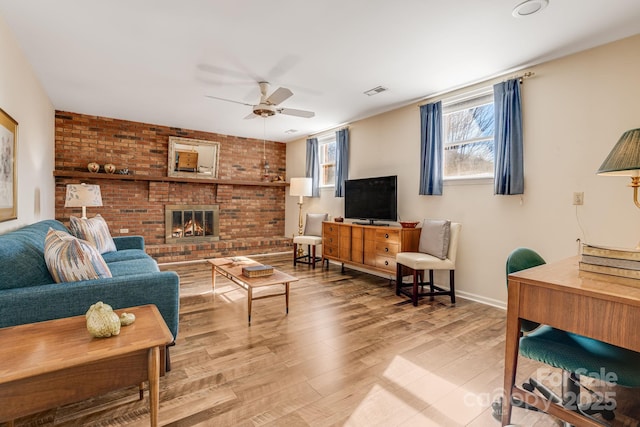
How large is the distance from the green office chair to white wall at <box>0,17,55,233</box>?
3.64 m

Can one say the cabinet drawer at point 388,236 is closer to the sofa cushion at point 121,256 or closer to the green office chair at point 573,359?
the green office chair at point 573,359

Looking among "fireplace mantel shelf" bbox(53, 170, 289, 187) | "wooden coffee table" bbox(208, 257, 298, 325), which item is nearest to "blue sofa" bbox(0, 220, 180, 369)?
"wooden coffee table" bbox(208, 257, 298, 325)

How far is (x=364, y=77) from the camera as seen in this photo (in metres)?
3.45

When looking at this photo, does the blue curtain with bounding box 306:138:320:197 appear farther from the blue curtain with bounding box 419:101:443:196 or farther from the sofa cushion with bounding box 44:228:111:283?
the sofa cushion with bounding box 44:228:111:283

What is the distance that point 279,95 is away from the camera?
10.7 feet

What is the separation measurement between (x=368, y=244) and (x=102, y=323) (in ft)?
11.4

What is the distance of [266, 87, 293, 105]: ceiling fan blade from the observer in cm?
315

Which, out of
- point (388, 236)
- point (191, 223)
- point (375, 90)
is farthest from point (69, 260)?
point (191, 223)

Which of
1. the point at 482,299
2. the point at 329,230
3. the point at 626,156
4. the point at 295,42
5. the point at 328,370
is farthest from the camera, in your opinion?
the point at 329,230

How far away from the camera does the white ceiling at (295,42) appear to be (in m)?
2.24

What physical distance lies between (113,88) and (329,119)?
10.1ft

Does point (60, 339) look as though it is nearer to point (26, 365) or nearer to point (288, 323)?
point (26, 365)

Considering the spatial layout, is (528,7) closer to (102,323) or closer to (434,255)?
(434,255)

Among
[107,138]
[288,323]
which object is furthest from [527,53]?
[107,138]
